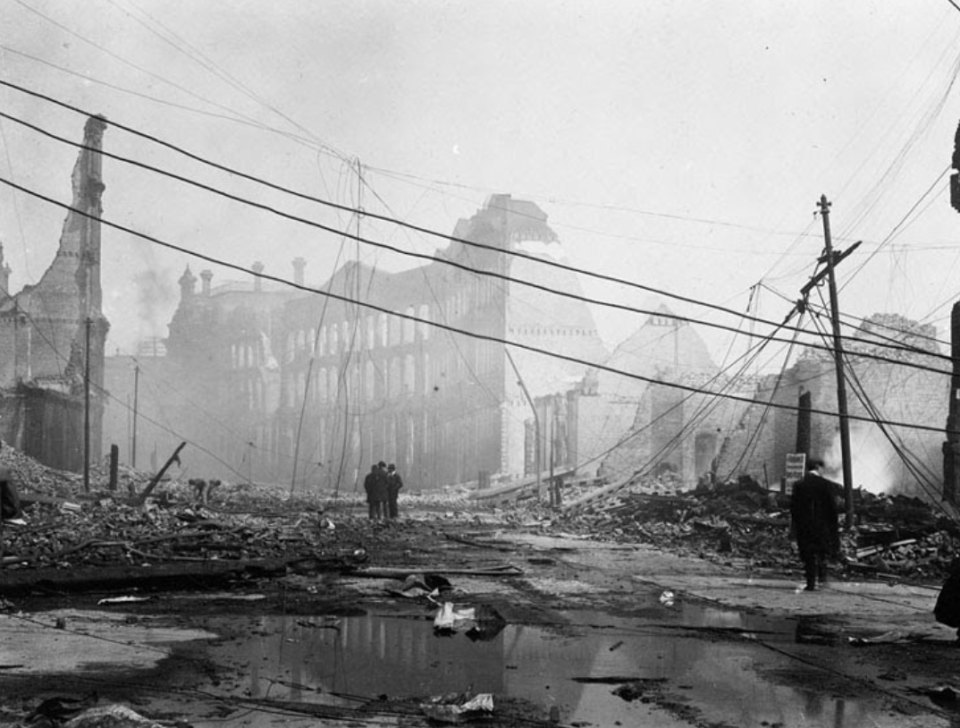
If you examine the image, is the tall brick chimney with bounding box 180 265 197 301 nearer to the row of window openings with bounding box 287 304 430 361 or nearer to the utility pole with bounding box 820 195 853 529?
the row of window openings with bounding box 287 304 430 361

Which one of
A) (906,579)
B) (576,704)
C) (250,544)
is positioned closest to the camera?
(576,704)

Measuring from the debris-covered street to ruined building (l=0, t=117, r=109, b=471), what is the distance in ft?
83.5

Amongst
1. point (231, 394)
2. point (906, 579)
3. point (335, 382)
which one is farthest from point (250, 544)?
point (231, 394)

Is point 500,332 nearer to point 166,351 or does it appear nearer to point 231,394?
point 231,394

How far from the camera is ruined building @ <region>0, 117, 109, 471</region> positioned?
129 feet

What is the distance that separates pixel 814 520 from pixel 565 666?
230 inches

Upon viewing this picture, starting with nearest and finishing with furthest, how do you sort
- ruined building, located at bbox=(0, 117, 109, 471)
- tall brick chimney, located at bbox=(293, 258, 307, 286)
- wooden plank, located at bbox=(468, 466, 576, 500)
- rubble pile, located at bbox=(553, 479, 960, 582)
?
rubble pile, located at bbox=(553, 479, 960, 582) < wooden plank, located at bbox=(468, 466, 576, 500) < ruined building, located at bbox=(0, 117, 109, 471) < tall brick chimney, located at bbox=(293, 258, 307, 286)

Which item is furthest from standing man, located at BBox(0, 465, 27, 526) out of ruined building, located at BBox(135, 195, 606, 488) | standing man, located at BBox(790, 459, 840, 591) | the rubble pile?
ruined building, located at BBox(135, 195, 606, 488)

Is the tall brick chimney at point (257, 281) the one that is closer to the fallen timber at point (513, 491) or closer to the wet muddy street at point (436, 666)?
the fallen timber at point (513, 491)

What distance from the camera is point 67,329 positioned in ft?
139

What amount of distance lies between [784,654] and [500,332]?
45024 mm

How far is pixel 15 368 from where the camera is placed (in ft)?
133

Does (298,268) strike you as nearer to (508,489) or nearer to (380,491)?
(508,489)

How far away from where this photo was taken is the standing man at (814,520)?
10.9 m
